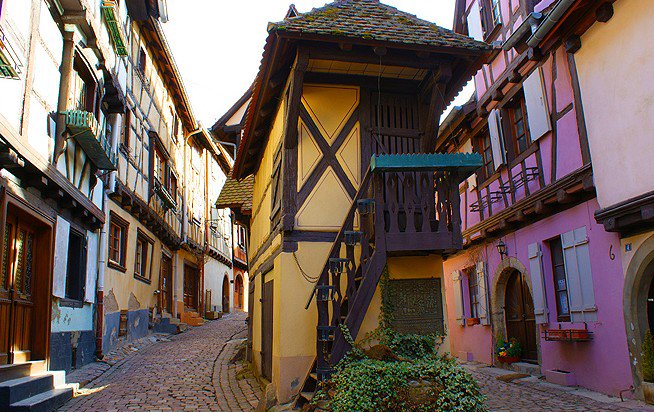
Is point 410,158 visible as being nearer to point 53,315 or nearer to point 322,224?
point 322,224

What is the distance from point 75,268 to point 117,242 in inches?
123

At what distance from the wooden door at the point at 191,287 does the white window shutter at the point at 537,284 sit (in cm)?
1435

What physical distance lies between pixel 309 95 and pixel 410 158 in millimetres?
2034

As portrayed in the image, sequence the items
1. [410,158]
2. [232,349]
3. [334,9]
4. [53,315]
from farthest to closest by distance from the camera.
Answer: [232,349], [53,315], [334,9], [410,158]

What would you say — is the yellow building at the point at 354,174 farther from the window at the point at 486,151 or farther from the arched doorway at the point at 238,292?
the arched doorway at the point at 238,292

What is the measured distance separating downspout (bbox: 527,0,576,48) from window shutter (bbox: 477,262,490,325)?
5.31 meters

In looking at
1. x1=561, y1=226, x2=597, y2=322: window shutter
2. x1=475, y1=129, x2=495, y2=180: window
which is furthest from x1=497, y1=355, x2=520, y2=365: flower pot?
x1=475, y1=129, x2=495, y2=180: window

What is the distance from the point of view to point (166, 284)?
18484mm

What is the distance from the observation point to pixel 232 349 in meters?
13.0

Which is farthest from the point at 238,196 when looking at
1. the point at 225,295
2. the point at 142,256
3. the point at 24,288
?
the point at 225,295

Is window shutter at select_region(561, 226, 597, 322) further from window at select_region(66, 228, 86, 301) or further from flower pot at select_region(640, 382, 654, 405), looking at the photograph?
window at select_region(66, 228, 86, 301)

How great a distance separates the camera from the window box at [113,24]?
10242mm

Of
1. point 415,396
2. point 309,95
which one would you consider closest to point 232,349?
point 309,95

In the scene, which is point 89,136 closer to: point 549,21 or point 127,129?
point 127,129
